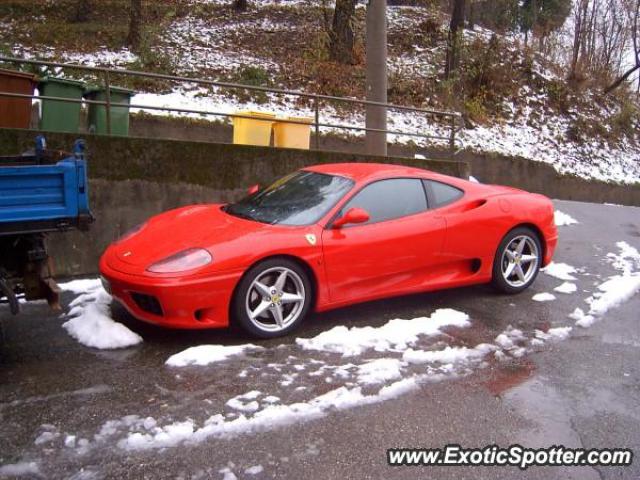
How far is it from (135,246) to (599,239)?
7.22m

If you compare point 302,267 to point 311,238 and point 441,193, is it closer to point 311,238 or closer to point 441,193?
point 311,238

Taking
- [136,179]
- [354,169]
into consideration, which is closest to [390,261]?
[354,169]

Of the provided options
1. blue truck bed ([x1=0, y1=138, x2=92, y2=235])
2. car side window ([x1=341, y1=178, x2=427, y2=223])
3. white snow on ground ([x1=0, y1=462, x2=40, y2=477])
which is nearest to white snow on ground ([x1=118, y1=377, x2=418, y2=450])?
white snow on ground ([x1=0, y1=462, x2=40, y2=477])

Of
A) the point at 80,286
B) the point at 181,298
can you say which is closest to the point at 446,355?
the point at 181,298

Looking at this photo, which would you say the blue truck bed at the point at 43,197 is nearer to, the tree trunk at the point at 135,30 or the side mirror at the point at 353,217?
the side mirror at the point at 353,217

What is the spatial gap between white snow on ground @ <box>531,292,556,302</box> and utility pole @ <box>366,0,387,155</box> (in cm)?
430

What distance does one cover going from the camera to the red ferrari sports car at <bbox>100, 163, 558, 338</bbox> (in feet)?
14.6

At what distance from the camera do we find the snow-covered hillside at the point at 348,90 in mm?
15773

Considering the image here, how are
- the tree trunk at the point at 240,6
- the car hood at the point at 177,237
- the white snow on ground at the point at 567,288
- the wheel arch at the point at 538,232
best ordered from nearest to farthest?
the car hood at the point at 177,237 → the wheel arch at the point at 538,232 → the white snow on ground at the point at 567,288 → the tree trunk at the point at 240,6

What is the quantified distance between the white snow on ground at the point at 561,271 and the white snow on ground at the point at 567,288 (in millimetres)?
230

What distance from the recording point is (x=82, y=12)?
19.7 m

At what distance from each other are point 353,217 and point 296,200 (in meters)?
0.71

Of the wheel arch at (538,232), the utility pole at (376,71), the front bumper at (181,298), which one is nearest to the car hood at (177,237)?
the front bumper at (181,298)

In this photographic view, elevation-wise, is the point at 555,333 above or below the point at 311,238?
below
